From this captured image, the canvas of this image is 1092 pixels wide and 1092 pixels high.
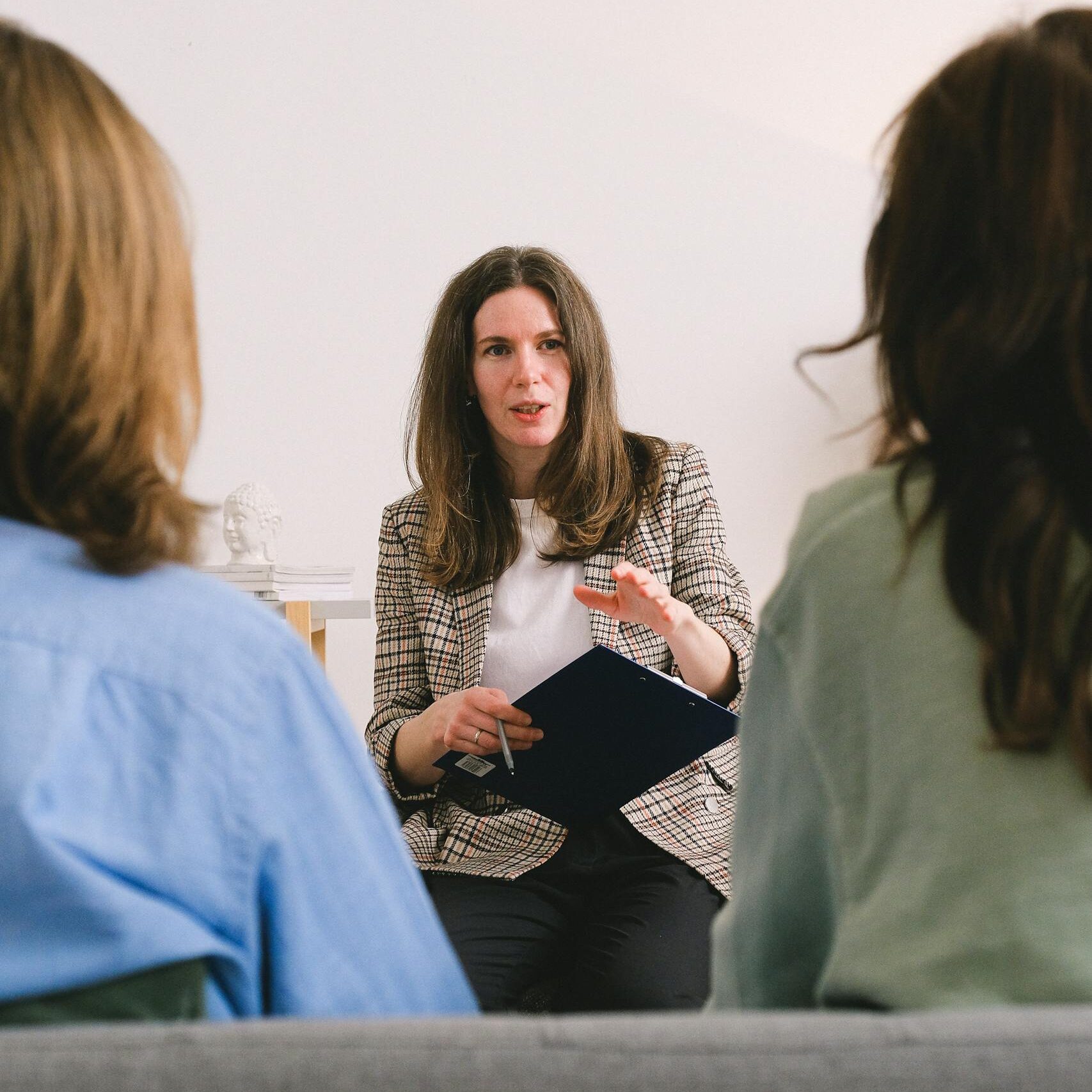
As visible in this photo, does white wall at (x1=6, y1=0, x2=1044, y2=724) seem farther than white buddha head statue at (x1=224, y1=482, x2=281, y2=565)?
Yes

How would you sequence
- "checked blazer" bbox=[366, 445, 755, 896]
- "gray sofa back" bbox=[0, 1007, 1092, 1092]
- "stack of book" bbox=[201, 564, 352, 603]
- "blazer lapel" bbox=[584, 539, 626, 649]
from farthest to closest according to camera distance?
"stack of book" bbox=[201, 564, 352, 603]
"blazer lapel" bbox=[584, 539, 626, 649]
"checked blazer" bbox=[366, 445, 755, 896]
"gray sofa back" bbox=[0, 1007, 1092, 1092]

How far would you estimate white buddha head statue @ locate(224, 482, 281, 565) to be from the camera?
2.09m

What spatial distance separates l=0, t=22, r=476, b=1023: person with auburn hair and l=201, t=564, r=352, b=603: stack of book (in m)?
1.24

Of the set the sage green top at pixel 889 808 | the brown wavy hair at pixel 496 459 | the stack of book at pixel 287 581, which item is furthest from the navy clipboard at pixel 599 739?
the stack of book at pixel 287 581

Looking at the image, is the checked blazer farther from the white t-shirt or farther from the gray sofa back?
the gray sofa back

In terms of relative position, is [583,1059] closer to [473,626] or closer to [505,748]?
[505,748]

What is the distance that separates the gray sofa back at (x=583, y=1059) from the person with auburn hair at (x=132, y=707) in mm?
98

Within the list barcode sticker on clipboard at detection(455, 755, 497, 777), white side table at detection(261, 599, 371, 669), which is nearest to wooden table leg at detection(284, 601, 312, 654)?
white side table at detection(261, 599, 371, 669)

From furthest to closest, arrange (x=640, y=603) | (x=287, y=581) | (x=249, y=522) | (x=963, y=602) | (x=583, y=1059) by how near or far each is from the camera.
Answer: (x=249, y=522) < (x=287, y=581) < (x=640, y=603) < (x=963, y=602) < (x=583, y=1059)

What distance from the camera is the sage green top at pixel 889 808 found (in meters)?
0.57

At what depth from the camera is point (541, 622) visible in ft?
5.51

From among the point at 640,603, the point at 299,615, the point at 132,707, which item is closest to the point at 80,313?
the point at 132,707

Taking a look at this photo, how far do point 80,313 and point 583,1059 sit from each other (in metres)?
0.47

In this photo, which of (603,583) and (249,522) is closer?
(603,583)
